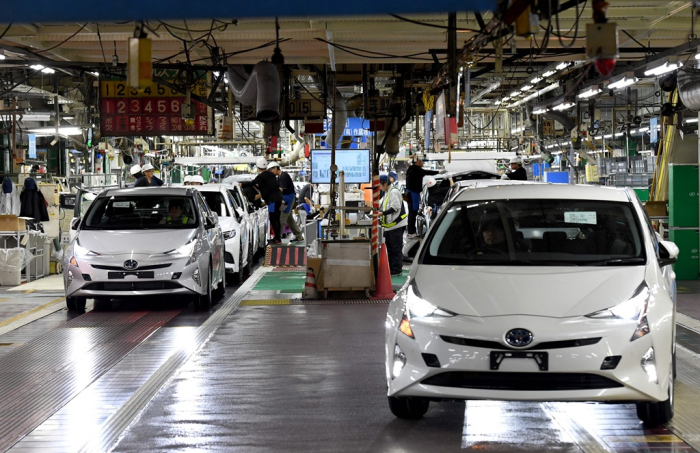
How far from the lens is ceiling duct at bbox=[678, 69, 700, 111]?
15.9 metres

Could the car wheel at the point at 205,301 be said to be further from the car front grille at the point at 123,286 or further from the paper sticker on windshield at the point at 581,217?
the paper sticker on windshield at the point at 581,217

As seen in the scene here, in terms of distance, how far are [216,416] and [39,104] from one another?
23.7 meters

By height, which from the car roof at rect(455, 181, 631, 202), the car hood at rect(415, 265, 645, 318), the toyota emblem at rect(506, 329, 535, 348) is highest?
the car roof at rect(455, 181, 631, 202)

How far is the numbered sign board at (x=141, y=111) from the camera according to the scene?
19484 millimetres

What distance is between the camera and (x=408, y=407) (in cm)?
665

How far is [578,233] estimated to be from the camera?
7281 mm

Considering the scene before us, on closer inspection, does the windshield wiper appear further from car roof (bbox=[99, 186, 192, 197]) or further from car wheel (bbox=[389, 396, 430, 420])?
car roof (bbox=[99, 186, 192, 197])

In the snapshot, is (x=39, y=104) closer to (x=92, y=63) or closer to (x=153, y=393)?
(x=92, y=63)

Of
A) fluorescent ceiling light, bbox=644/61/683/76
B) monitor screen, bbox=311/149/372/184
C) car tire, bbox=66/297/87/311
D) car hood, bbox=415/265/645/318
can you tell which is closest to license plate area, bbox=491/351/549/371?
car hood, bbox=415/265/645/318

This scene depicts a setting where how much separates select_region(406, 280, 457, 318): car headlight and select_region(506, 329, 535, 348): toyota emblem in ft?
1.39

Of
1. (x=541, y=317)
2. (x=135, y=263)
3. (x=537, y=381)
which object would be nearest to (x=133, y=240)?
(x=135, y=263)

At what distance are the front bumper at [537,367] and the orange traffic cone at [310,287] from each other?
335 inches

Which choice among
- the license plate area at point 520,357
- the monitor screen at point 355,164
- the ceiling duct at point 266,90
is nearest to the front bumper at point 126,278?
the ceiling duct at point 266,90

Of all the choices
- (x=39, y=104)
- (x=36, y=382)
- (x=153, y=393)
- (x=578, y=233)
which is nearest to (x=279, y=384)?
(x=153, y=393)
